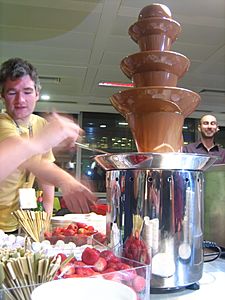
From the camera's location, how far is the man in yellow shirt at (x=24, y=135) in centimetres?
125

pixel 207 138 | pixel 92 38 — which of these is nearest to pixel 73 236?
pixel 92 38

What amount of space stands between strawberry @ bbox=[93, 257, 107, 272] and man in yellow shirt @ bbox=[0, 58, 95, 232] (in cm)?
58

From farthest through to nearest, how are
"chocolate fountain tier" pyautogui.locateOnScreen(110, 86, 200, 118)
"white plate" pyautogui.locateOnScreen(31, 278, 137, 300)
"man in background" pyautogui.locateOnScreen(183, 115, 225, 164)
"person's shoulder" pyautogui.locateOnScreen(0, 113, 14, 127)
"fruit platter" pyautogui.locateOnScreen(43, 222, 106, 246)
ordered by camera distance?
"man in background" pyautogui.locateOnScreen(183, 115, 225, 164), "person's shoulder" pyautogui.locateOnScreen(0, 113, 14, 127), "fruit platter" pyautogui.locateOnScreen(43, 222, 106, 246), "chocolate fountain tier" pyautogui.locateOnScreen(110, 86, 200, 118), "white plate" pyautogui.locateOnScreen(31, 278, 137, 300)

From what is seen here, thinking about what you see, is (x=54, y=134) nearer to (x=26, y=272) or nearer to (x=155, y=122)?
(x=155, y=122)

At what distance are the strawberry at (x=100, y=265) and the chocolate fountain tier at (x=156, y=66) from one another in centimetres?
44

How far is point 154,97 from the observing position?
0.78m

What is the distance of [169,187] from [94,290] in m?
0.28

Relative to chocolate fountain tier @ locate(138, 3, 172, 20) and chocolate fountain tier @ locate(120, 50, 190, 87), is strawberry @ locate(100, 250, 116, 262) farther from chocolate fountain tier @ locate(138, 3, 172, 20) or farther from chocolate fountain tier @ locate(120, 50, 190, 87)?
chocolate fountain tier @ locate(138, 3, 172, 20)

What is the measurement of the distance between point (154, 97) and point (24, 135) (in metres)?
0.75

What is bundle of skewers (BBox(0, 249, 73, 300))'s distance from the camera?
50 cm

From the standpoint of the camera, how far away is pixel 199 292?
703mm

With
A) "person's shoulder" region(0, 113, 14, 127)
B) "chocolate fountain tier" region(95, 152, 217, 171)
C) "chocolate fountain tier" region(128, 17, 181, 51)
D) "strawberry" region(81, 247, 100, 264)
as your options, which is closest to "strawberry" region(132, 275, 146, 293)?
"strawberry" region(81, 247, 100, 264)

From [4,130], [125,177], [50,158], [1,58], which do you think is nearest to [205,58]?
[1,58]

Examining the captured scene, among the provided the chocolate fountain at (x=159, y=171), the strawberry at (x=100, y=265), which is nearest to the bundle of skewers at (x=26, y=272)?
the strawberry at (x=100, y=265)
